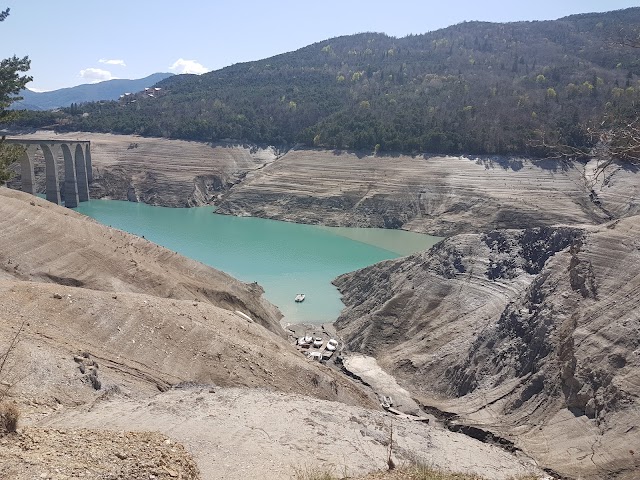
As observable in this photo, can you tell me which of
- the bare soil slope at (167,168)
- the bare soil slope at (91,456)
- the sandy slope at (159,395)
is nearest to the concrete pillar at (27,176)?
the bare soil slope at (167,168)

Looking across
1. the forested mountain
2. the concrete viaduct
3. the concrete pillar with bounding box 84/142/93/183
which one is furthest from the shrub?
the concrete pillar with bounding box 84/142/93/183

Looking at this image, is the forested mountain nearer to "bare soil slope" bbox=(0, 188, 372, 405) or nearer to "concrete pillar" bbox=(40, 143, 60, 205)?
"concrete pillar" bbox=(40, 143, 60, 205)

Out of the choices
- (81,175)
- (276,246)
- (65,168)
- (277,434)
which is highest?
(65,168)

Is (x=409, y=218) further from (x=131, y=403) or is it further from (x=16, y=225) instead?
(x=131, y=403)

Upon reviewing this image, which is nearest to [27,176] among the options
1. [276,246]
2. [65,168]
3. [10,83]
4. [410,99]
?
[65,168]

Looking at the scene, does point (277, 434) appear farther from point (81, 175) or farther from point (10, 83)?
point (81, 175)
